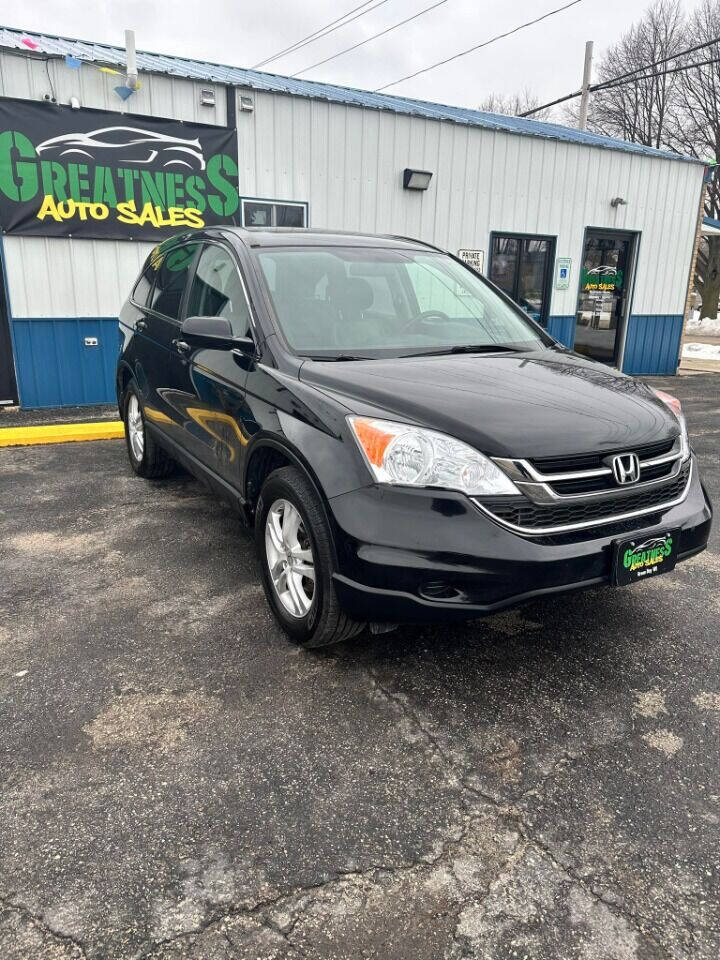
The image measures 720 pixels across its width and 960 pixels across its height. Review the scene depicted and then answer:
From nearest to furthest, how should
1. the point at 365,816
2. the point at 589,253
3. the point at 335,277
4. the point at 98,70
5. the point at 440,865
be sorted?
1. the point at 440,865
2. the point at 365,816
3. the point at 335,277
4. the point at 98,70
5. the point at 589,253

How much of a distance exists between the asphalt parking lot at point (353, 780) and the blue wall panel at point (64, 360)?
5.44 m

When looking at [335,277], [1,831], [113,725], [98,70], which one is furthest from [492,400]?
[98,70]

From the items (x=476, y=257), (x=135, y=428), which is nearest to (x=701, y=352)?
(x=476, y=257)

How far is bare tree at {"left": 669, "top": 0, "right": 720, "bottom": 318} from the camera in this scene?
2762 centimetres

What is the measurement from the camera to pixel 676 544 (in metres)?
2.84

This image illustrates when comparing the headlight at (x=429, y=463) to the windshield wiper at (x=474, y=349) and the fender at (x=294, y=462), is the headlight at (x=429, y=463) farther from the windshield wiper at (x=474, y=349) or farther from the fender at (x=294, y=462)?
the windshield wiper at (x=474, y=349)

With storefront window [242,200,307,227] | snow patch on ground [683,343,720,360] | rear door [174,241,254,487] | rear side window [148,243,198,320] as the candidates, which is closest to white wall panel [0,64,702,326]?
storefront window [242,200,307,227]

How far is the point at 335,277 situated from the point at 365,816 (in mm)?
2592

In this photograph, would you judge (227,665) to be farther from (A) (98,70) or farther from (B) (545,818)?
(A) (98,70)

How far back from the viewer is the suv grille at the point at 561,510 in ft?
8.10

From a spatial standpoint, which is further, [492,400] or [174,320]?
[174,320]

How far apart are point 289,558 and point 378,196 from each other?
8.03 metres

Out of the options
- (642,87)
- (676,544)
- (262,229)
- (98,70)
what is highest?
(642,87)

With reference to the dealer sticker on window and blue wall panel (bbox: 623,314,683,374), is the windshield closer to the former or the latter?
the dealer sticker on window
